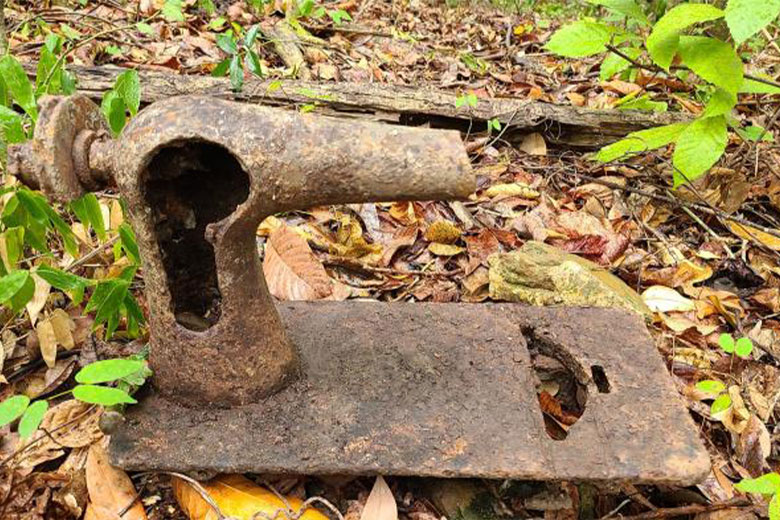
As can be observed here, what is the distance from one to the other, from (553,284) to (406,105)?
4.07 feet

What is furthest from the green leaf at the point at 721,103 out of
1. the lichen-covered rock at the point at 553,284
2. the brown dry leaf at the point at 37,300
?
the brown dry leaf at the point at 37,300

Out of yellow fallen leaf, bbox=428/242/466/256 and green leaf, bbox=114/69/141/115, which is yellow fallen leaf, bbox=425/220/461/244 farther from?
green leaf, bbox=114/69/141/115

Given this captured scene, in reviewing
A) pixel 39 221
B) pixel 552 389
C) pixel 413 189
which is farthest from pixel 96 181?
pixel 552 389

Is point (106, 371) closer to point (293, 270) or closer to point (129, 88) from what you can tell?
point (129, 88)

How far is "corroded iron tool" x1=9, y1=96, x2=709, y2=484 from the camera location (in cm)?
135

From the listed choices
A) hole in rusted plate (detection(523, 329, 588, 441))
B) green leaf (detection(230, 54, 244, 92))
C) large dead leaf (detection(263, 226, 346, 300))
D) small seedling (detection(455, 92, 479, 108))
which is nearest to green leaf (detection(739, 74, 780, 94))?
small seedling (detection(455, 92, 479, 108))

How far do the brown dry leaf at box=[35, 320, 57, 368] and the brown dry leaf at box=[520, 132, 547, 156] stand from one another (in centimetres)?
230

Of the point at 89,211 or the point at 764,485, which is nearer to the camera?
the point at 764,485

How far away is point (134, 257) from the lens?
6.30 ft

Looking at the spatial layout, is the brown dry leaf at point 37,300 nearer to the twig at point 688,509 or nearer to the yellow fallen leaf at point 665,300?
the twig at point 688,509

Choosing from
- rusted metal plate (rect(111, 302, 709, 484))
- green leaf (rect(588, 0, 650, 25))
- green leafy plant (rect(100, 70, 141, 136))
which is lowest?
rusted metal plate (rect(111, 302, 709, 484))

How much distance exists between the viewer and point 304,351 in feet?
6.06

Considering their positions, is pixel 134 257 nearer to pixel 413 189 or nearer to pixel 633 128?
pixel 413 189

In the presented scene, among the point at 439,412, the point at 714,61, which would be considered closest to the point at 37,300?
the point at 439,412
